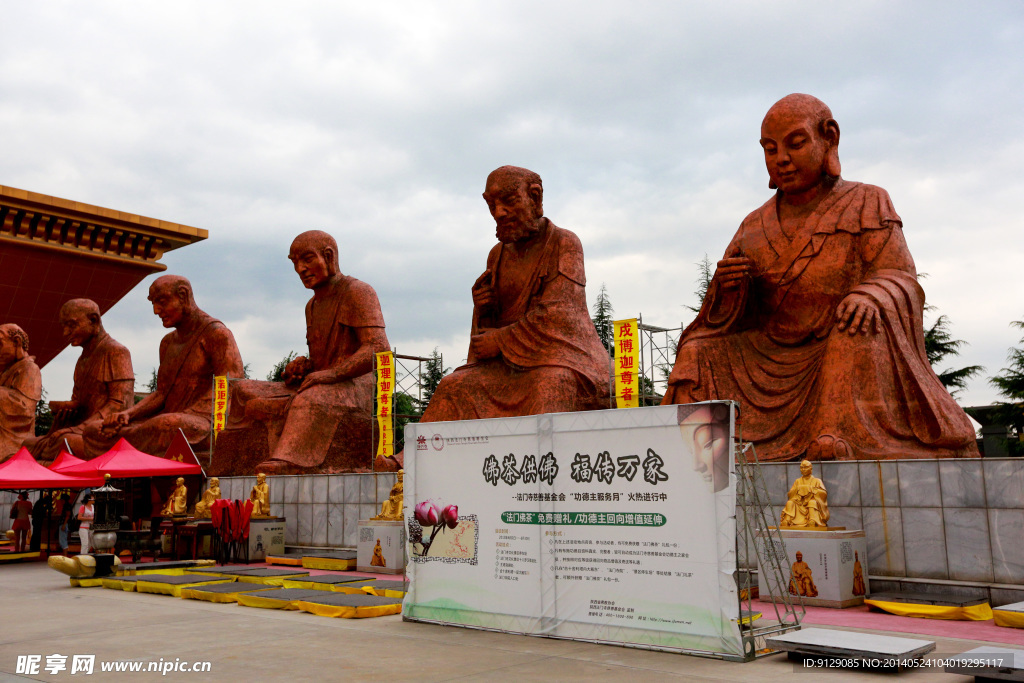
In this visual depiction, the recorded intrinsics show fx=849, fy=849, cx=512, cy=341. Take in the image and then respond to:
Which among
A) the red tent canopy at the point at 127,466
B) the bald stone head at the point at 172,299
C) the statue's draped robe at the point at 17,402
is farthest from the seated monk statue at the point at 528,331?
the statue's draped robe at the point at 17,402

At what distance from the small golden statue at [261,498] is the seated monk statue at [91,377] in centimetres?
530

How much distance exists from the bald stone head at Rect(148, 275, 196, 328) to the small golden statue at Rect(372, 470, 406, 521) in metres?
6.44

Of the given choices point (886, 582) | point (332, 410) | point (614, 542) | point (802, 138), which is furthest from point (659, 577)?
point (332, 410)

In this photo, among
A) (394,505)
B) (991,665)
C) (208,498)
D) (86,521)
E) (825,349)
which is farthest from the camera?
(208,498)

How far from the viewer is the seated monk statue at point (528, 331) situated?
7.78 metres

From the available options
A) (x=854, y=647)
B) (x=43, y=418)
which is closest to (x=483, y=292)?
(x=854, y=647)

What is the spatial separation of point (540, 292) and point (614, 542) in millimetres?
4355

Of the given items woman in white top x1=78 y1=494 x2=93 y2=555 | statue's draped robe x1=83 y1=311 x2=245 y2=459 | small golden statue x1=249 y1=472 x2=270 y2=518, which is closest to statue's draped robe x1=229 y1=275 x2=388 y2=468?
small golden statue x1=249 y1=472 x2=270 y2=518

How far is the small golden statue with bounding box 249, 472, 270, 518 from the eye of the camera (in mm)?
8922

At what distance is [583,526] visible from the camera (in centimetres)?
426

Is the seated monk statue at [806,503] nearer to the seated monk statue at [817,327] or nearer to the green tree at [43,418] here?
the seated monk statue at [817,327]

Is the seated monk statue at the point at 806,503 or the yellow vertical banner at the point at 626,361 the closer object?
the seated monk statue at the point at 806,503

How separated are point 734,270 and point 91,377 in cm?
1074

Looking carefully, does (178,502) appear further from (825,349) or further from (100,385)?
Result: (825,349)
